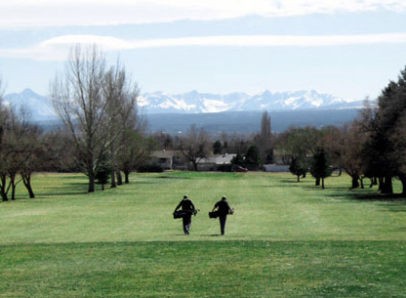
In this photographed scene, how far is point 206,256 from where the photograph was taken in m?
23.3

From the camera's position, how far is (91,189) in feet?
259

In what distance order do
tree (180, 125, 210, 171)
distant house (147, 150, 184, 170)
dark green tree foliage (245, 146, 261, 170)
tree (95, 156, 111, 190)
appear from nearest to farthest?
tree (95, 156, 111, 190) → dark green tree foliage (245, 146, 261, 170) → tree (180, 125, 210, 171) → distant house (147, 150, 184, 170)

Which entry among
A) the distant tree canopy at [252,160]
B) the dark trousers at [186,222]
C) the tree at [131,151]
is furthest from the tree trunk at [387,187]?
the distant tree canopy at [252,160]

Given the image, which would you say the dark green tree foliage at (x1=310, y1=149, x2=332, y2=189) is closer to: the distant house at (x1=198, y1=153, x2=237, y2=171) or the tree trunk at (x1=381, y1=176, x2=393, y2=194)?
the tree trunk at (x1=381, y1=176, x2=393, y2=194)

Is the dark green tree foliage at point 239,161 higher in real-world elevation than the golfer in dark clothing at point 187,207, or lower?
higher

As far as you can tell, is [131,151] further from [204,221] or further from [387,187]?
[204,221]

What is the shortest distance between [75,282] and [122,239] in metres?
11.0

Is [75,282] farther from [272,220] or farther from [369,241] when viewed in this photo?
[272,220]

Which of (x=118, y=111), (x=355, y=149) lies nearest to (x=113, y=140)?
(x=118, y=111)

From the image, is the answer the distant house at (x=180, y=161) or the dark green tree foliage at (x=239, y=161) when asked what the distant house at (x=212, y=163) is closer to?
the distant house at (x=180, y=161)

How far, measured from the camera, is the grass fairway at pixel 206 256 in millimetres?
17719

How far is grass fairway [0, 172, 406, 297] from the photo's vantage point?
58.1 ft

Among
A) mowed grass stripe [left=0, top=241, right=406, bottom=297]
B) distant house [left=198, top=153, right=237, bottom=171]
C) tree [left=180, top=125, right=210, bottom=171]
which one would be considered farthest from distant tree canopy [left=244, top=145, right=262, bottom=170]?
mowed grass stripe [left=0, top=241, right=406, bottom=297]

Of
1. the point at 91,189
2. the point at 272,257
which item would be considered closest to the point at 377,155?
the point at 91,189
